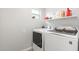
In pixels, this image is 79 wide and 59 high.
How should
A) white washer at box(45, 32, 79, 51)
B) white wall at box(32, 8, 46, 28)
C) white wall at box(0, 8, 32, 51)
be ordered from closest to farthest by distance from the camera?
1. white washer at box(45, 32, 79, 51)
2. white wall at box(0, 8, 32, 51)
3. white wall at box(32, 8, 46, 28)

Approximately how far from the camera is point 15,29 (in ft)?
8.70

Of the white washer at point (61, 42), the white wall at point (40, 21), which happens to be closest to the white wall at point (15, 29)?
the white wall at point (40, 21)

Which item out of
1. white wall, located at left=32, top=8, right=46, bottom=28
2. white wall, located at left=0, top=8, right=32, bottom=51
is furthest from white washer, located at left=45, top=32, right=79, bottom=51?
white wall, located at left=32, top=8, right=46, bottom=28

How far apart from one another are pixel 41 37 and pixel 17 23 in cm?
90

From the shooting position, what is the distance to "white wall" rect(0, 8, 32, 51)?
2350 mm

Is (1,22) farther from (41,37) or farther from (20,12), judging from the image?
(41,37)

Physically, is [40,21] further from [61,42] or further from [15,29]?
[61,42]

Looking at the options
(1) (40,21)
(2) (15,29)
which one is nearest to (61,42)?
(2) (15,29)

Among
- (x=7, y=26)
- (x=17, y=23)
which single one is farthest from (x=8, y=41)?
(x=17, y=23)

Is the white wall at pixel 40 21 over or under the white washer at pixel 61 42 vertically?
over

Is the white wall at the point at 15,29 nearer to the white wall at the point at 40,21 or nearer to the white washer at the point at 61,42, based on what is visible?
the white wall at the point at 40,21

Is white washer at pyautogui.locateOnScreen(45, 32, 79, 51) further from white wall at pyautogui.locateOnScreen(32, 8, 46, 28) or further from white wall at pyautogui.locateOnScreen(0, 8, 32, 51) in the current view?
white wall at pyautogui.locateOnScreen(32, 8, 46, 28)

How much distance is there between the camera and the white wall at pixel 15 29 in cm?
235
